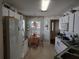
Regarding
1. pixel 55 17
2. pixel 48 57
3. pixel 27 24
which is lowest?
pixel 48 57

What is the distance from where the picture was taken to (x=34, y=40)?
7.58m

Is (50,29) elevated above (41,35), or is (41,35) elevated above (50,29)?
(50,29)

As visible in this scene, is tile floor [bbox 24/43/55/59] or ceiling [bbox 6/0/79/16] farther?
tile floor [bbox 24/43/55/59]

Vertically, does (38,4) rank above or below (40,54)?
above

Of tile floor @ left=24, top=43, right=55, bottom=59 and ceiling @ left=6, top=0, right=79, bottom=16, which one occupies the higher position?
ceiling @ left=6, top=0, right=79, bottom=16

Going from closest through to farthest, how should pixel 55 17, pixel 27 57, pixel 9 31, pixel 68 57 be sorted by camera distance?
pixel 68 57
pixel 9 31
pixel 27 57
pixel 55 17

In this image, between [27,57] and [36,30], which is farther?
[36,30]

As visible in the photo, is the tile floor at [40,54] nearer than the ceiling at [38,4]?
No

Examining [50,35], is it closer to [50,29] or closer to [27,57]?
[50,29]

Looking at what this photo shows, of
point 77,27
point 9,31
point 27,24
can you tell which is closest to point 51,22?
point 27,24

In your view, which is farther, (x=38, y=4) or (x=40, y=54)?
(x=40, y=54)

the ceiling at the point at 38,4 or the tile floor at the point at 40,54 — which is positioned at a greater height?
the ceiling at the point at 38,4

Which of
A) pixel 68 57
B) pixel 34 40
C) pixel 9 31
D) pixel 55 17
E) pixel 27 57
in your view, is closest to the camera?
pixel 68 57

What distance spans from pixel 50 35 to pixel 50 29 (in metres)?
0.55
